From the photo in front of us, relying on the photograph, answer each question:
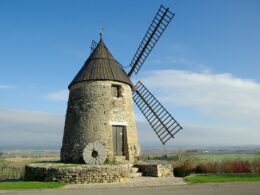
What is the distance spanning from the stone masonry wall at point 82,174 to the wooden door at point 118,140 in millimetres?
3112

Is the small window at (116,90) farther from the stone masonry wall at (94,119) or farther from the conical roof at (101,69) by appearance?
the conical roof at (101,69)

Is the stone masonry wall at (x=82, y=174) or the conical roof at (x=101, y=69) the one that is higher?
the conical roof at (x=101, y=69)

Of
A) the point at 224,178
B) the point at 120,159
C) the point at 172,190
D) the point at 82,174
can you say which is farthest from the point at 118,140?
the point at 172,190

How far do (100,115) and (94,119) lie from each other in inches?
16.9

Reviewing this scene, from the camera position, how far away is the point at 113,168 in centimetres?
1600

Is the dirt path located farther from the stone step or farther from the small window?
the small window

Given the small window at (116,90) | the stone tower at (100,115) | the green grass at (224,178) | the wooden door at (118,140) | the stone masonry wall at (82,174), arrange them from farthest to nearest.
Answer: the small window at (116,90), the wooden door at (118,140), the stone tower at (100,115), the stone masonry wall at (82,174), the green grass at (224,178)

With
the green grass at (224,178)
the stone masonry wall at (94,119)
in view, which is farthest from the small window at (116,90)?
the green grass at (224,178)

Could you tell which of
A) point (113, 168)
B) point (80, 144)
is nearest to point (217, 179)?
point (113, 168)

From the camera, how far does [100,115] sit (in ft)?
63.0

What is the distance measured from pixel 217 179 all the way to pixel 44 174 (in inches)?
336

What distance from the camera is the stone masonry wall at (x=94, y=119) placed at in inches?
746

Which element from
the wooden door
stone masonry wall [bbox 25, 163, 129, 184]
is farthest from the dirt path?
the wooden door

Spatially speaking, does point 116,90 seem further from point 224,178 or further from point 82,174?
point 224,178
